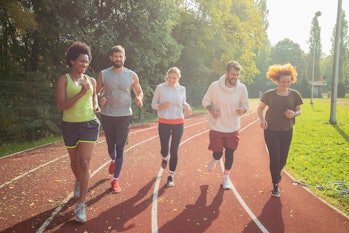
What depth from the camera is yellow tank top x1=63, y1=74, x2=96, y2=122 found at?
13.9 ft

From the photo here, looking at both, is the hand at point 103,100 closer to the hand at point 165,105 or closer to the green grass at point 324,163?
the hand at point 165,105

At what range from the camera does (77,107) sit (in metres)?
4.31

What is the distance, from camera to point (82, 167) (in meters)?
4.35

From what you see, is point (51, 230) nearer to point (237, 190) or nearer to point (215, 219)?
point (215, 219)

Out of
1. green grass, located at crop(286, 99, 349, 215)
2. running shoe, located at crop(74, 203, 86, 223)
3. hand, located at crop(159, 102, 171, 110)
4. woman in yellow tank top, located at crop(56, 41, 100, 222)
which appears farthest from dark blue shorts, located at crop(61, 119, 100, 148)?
green grass, located at crop(286, 99, 349, 215)

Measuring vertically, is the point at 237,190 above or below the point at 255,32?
below

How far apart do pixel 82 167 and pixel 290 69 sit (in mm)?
4070

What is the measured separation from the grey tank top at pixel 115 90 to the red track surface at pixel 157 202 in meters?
1.51

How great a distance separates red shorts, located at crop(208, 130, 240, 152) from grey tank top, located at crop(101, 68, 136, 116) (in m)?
1.78

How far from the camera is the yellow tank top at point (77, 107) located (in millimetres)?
4242

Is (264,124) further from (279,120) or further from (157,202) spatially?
(157,202)

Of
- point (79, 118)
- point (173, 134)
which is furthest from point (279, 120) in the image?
point (79, 118)

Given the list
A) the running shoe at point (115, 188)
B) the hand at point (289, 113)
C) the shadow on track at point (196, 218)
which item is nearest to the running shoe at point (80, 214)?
the shadow on track at point (196, 218)

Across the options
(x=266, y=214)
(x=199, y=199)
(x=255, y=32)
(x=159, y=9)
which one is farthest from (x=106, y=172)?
(x=255, y=32)
